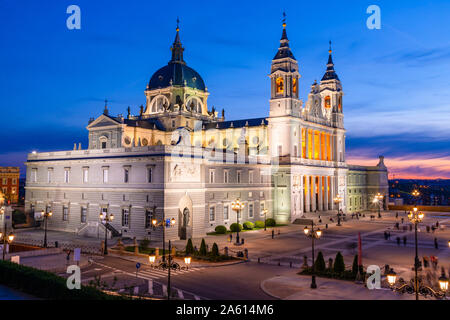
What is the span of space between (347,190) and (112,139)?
55938 millimetres

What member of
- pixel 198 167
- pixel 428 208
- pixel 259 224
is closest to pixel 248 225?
pixel 259 224

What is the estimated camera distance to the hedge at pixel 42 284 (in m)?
21.6

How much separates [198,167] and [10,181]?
7488 centimetres

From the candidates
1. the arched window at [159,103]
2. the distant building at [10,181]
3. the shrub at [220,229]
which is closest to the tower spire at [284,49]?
the arched window at [159,103]

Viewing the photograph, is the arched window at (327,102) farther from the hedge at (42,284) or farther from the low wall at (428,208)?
the hedge at (42,284)

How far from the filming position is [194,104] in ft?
293

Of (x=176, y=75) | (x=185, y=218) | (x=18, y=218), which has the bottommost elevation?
(x=18, y=218)

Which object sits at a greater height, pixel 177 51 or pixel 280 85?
pixel 177 51

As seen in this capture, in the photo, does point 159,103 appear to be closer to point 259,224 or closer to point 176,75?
point 176,75

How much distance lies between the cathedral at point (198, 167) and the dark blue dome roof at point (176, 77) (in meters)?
0.27

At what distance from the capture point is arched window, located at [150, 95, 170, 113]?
87.5 m

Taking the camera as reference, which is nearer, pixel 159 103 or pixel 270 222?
pixel 270 222

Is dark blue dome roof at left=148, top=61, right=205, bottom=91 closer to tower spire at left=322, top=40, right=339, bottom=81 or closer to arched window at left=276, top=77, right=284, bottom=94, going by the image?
arched window at left=276, top=77, right=284, bottom=94
